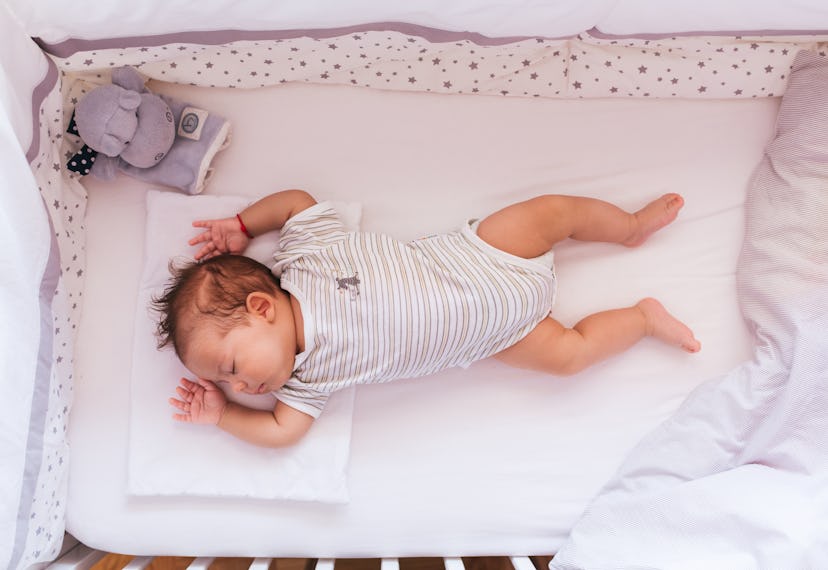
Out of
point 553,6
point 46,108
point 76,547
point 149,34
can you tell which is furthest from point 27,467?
point 553,6

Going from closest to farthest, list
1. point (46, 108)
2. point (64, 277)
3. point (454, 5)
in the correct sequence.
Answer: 1. point (454, 5)
2. point (46, 108)
3. point (64, 277)

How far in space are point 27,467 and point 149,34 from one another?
65 centimetres

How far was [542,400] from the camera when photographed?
1.22 metres

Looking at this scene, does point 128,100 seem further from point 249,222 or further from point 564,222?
point 564,222

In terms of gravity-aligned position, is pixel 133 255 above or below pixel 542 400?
above

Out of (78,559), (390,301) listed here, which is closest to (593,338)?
(390,301)

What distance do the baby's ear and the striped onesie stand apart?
0.05 meters

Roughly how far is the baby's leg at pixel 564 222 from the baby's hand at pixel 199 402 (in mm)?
529

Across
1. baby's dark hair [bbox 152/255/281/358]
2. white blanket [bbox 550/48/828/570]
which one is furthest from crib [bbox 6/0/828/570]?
baby's dark hair [bbox 152/255/281/358]

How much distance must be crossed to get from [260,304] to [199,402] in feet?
0.68

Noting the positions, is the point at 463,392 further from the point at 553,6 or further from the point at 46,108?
the point at 46,108

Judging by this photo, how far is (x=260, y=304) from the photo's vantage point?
1087 millimetres

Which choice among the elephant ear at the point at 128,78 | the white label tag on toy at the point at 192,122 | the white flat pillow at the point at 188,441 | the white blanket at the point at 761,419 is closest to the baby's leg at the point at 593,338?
the white blanket at the point at 761,419

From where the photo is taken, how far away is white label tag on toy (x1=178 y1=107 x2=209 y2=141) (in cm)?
118
